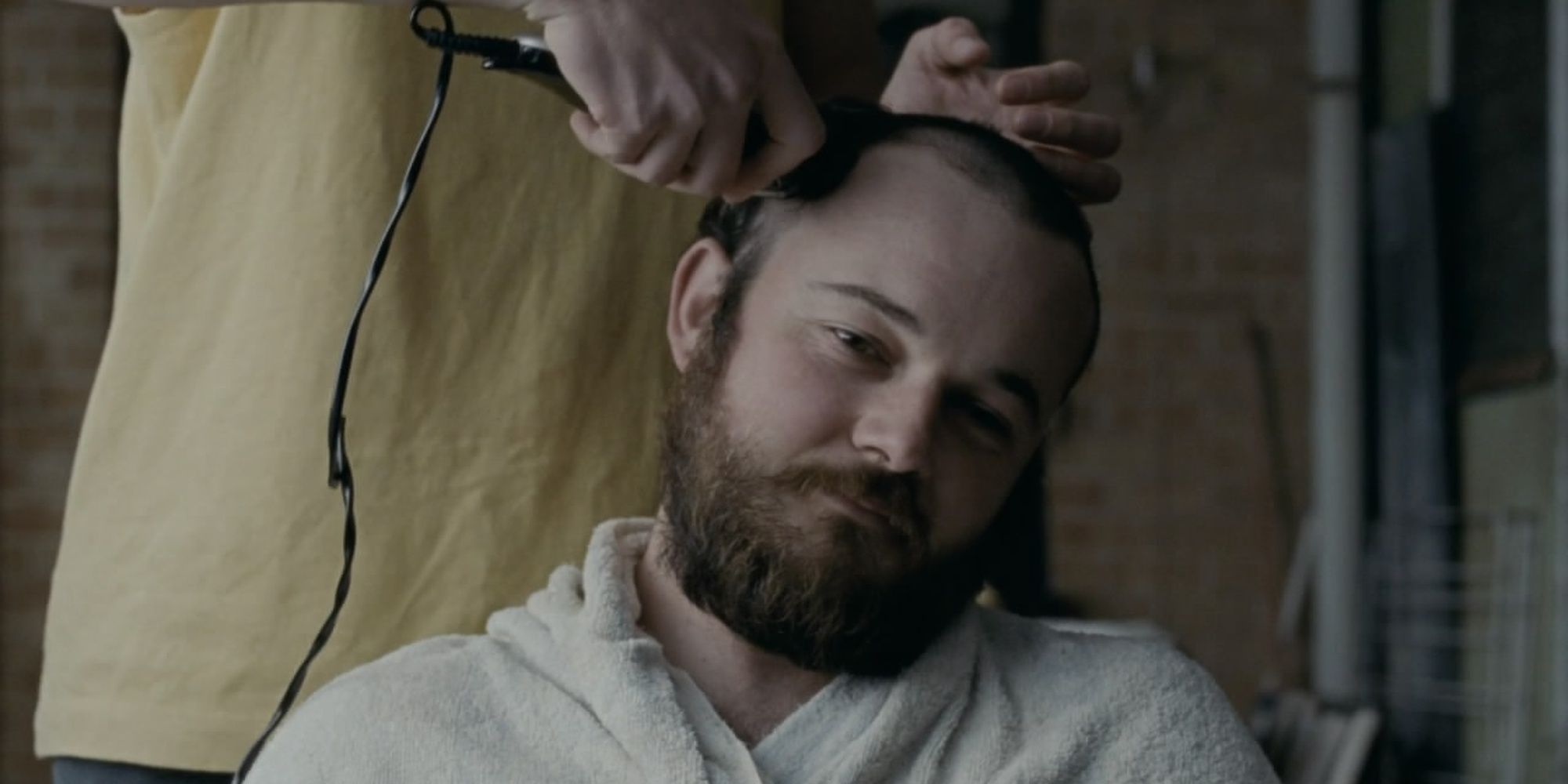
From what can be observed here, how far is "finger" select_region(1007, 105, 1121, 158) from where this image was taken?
1587mm

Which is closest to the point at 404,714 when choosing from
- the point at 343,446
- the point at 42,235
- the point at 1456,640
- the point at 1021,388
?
the point at 343,446

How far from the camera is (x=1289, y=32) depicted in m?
5.12

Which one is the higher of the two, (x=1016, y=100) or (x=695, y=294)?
(x=1016, y=100)

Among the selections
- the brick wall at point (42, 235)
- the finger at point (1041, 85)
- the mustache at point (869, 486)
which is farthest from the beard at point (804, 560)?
the brick wall at point (42, 235)

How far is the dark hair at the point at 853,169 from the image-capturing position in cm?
151

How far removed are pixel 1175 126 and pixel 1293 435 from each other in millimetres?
850

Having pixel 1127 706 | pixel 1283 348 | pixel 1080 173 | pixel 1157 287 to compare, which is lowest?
pixel 1283 348

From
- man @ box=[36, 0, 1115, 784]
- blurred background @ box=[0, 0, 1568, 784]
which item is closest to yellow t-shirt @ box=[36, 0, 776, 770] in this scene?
man @ box=[36, 0, 1115, 784]

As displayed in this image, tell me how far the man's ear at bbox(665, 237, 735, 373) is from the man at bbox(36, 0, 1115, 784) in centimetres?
7

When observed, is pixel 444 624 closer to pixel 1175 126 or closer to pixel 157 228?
pixel 157 228

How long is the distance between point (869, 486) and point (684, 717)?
205mm

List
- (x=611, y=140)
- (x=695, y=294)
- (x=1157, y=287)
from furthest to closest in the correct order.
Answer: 1. (x=1157, y=287)
2. (x=695, y=294)
3. (x=611, y=140)

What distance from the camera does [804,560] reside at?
139cm

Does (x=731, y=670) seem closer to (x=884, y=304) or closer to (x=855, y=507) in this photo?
(x=855, y=507)
